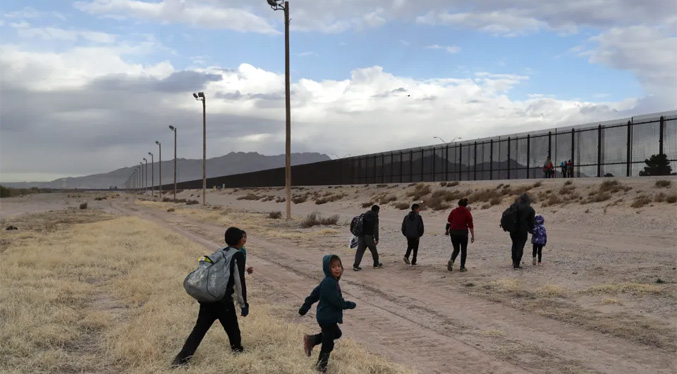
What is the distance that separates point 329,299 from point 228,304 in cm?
122

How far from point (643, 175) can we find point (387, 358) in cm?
2904

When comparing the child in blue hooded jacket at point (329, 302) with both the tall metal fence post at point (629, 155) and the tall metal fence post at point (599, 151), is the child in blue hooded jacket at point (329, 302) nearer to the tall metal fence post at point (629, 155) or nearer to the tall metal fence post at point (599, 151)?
the tall metal fence post at point (629, 155)

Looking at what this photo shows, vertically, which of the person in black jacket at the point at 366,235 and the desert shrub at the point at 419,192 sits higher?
the desert shrub at the point at 419,192

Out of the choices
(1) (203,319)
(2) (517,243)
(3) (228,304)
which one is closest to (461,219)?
(2) (517,243)

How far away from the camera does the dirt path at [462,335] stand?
659 centimetres

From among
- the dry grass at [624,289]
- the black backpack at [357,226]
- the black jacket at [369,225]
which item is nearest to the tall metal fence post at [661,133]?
the dry grass at [624,289]

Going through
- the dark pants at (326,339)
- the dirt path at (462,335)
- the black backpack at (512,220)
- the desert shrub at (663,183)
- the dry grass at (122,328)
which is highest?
the desert shrub at (663,183)

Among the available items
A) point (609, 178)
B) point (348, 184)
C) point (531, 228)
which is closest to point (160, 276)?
point (531, 228)

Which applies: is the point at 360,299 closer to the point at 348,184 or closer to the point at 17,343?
the point at 17,343

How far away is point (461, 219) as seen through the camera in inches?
502

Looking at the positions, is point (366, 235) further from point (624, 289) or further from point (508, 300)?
point (624, 289)

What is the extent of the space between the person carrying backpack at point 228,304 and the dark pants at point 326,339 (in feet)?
2.64

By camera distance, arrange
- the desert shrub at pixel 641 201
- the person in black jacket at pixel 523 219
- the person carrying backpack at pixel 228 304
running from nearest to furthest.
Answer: the person carrying backpack at pixel 228 304 < the person in black jacket at pixel 523 219 < the desert shrub at pixel 641 201

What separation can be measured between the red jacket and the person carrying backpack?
7.43m
